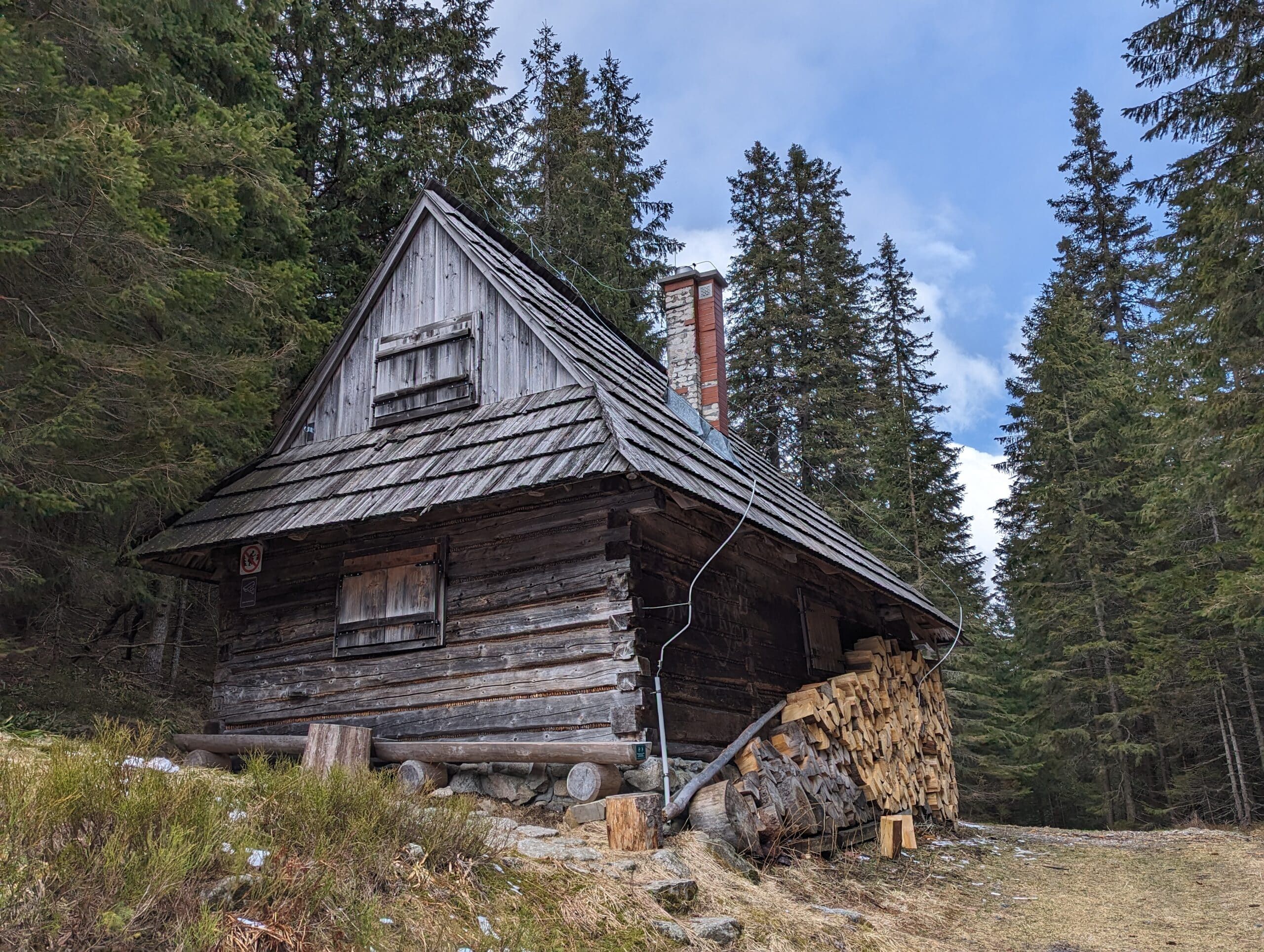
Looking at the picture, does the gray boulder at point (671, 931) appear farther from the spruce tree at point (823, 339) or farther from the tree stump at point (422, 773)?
the spruce tree at point (823, 339)

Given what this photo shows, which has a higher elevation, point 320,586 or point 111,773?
point 320,586

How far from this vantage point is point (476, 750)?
24.6 feet

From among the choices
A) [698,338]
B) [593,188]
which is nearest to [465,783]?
[698,338]

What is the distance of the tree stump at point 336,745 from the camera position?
764 centimetres

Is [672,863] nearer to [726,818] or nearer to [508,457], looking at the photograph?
[726,818]

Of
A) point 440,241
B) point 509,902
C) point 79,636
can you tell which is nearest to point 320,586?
point 440,241

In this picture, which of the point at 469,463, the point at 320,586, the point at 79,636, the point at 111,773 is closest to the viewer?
the point at 111,773

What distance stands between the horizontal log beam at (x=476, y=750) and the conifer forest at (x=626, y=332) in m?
2.41

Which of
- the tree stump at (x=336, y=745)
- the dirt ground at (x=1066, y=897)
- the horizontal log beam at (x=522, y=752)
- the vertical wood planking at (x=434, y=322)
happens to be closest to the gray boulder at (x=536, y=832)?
the horizontal log beam at (x=522, y=752)

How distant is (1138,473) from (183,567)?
2226 centimetres

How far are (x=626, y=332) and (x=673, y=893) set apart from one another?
706 inches

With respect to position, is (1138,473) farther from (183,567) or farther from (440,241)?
(183,567)

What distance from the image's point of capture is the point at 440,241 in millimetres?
10680

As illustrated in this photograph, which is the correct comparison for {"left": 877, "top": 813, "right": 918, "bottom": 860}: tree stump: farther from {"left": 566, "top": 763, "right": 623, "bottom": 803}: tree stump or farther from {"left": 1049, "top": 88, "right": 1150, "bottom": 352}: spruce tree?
{"left": 1049, "top": 88, "right": 1150, "bottom": 352}: spruce tree
